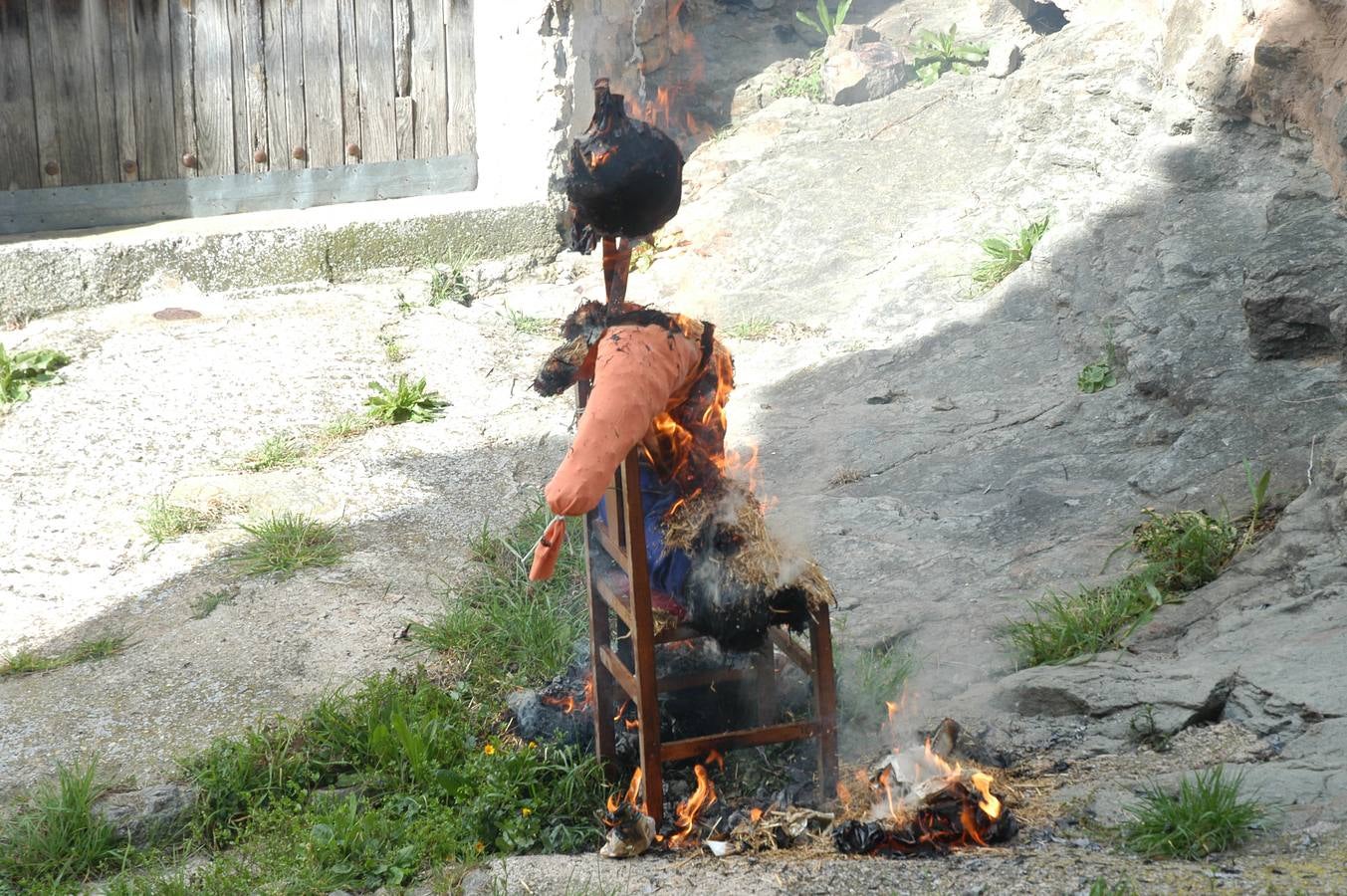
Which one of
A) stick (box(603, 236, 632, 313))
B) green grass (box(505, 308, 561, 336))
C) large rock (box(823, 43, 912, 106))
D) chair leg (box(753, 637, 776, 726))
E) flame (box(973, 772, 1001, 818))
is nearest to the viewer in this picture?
flame (box(973, 772, 1001, 818))

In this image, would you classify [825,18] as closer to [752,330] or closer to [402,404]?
[752,330]

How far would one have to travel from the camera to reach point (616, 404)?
3.07 metres

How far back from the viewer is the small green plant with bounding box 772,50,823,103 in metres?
9.67

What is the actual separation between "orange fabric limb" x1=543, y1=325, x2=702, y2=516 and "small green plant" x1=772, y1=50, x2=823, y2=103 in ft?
22.6

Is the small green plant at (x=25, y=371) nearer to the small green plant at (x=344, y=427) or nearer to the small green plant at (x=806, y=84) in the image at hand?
the small green plant at (x=344, y=427)

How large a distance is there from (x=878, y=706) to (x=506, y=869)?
1.30 metres

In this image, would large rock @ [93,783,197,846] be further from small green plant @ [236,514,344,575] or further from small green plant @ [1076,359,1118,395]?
small green plant @ [1076,359,1118,395]

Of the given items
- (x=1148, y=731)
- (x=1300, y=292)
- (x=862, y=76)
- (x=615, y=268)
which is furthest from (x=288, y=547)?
(x=862, y=76)

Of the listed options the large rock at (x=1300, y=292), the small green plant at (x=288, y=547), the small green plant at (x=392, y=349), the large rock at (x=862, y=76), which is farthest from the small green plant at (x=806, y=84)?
the small green plant at (x=288, y=547)

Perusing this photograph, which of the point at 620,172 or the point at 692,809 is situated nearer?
the point at 620,172

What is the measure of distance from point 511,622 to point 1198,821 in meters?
2.44

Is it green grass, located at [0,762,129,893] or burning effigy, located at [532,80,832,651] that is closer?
burning effigy, located at [532,80,832,651]

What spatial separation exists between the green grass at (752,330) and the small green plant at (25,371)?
3579 mm

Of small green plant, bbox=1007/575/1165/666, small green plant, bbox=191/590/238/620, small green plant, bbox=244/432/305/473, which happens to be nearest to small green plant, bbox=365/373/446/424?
small green plant, bbox=244/432/305/473
